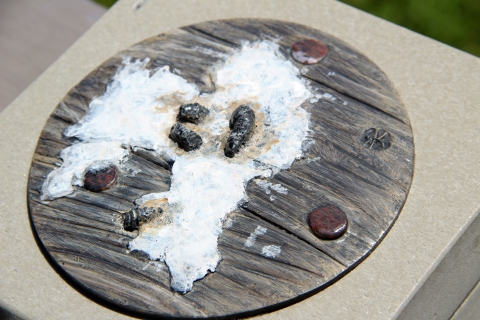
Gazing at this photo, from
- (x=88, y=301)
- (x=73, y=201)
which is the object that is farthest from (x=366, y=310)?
(x=73, y=201)

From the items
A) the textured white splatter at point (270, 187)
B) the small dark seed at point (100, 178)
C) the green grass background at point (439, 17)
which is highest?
the green grass background at point (439, 17)

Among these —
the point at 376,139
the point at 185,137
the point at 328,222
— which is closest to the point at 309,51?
the point at 376,139

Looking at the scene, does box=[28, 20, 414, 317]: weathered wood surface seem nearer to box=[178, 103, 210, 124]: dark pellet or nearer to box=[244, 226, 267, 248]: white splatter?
box=[244, 226, 267, 248]: white splatter

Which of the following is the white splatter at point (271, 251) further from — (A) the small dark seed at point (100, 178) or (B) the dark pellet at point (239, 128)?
(A) the small dark seed at point (100, 178)

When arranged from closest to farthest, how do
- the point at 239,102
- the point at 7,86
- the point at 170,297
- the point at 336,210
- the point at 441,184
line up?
the point at 170,297, the point at 336,210, the point at 441,184, the point at 239,102, the point at 7,86

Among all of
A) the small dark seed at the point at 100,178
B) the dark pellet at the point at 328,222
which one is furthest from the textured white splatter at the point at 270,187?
the small dark seed at the point at 100,178

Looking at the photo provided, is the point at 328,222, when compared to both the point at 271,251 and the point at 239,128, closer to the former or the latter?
the point at 271,251

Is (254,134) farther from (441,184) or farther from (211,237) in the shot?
(441,184)
